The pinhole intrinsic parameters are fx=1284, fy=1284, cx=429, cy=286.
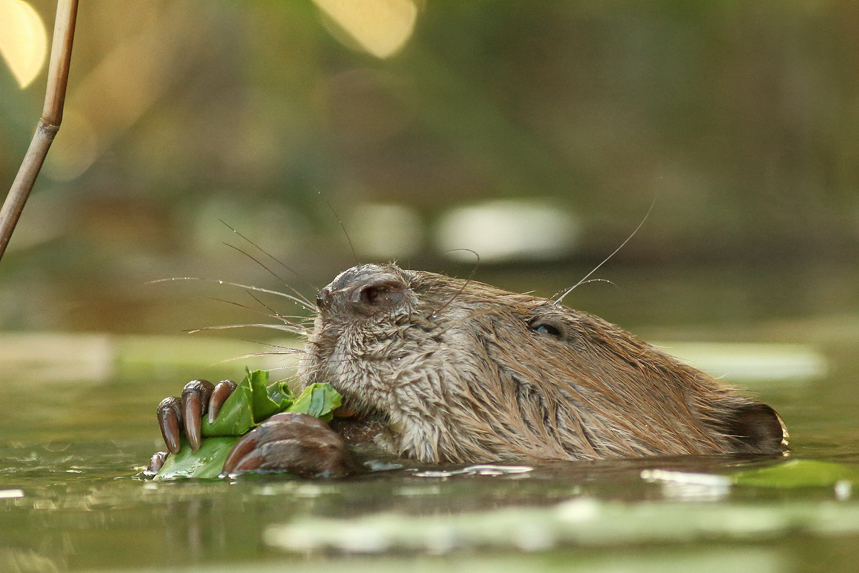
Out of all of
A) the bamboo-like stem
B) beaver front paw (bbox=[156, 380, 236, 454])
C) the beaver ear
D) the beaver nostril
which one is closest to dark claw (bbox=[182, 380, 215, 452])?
beaver front paw (bbox=[156, 380, 236, 454])

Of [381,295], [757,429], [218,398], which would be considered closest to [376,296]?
[381,295]

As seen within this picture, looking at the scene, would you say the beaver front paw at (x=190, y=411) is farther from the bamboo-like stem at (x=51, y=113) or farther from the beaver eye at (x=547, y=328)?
the beaver eye at (x=547, y=328)

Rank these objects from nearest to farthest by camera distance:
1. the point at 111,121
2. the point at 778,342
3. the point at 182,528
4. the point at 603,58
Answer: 1. the point at 182,528
2. the point at 778,342
3. the point at 111,121
4. the point at 603,58

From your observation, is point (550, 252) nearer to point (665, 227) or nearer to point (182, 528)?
point (665, 227)

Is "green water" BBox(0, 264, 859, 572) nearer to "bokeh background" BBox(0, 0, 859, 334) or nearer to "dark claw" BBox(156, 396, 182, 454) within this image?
"dark claw" BBox(156, 396, 182, 454)

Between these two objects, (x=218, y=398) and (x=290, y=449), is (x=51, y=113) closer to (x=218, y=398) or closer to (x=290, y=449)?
(x=218, y=398)

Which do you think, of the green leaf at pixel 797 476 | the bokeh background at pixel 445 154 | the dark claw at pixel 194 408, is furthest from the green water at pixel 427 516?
the bokeh background at pixel 445 154

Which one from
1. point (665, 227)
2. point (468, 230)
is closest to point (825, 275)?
point (665, 227)
